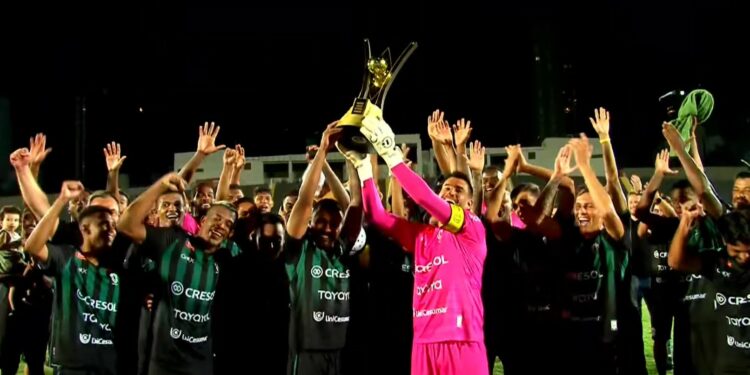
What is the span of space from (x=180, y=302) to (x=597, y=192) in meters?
3.16

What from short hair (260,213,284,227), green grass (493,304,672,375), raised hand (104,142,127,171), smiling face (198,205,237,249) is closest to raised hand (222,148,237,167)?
raised hand (104,142,127,171)

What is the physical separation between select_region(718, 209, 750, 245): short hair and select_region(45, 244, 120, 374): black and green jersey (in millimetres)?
4147

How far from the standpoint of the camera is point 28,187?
525 cm

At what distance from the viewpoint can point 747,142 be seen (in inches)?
961

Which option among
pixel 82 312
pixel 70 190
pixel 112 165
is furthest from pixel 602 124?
pixel 112 165

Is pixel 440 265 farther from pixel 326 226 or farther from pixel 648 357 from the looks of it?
pixel 648 357

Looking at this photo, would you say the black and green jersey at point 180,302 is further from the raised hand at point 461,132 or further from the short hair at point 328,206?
the raised hand at point 461,132

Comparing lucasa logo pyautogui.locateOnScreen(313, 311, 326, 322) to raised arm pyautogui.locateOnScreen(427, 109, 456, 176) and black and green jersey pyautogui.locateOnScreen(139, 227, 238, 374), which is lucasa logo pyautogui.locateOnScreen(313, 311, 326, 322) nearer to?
black and green jersey pyautogui.locateOnScreen(139, 227, 238, 374)

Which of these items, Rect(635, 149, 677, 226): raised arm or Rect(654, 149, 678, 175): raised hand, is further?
Rect(654, 149, 678, 175): raised hand

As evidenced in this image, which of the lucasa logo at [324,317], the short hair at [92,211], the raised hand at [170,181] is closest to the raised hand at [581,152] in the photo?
the lucasa logo at [324,317]

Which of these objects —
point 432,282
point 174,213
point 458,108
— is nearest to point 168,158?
point 458,108

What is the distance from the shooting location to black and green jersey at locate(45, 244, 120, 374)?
16.2ft

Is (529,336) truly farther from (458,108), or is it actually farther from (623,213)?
(458,108)

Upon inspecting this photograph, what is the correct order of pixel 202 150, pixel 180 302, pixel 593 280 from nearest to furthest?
pixel 180 302 < pixel 593 280 < pixel 202 150
